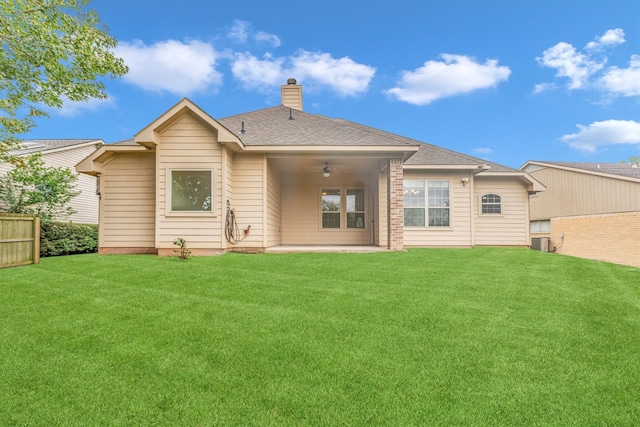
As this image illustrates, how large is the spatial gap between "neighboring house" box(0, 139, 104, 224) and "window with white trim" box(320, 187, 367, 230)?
39.3ft

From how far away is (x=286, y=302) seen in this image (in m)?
4.38

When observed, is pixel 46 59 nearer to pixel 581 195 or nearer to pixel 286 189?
pixel 286 189

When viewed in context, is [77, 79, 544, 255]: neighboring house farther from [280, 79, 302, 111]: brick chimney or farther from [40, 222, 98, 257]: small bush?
[40, 222, 98, 257]: small bush

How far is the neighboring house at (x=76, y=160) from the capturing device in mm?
15923

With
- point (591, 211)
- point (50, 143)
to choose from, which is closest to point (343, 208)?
point (591, 211)

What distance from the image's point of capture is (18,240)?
7.50 m

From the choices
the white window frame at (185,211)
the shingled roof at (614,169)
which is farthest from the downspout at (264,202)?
the shingled roof at (614,169)

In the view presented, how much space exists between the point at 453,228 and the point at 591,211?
443 inches

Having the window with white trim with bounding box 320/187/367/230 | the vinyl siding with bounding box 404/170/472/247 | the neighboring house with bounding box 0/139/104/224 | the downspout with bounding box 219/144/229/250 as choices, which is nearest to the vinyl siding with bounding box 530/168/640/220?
the vinyl siding with bounding box 404/170/472/247

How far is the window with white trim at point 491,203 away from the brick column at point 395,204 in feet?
14.6

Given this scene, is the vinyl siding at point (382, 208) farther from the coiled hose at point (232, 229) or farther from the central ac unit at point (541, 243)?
the central ac unit at point (541, 243)

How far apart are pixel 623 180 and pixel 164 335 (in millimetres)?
20535

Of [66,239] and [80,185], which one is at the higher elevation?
[80,185]

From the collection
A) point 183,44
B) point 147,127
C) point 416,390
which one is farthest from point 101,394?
point 183,44
